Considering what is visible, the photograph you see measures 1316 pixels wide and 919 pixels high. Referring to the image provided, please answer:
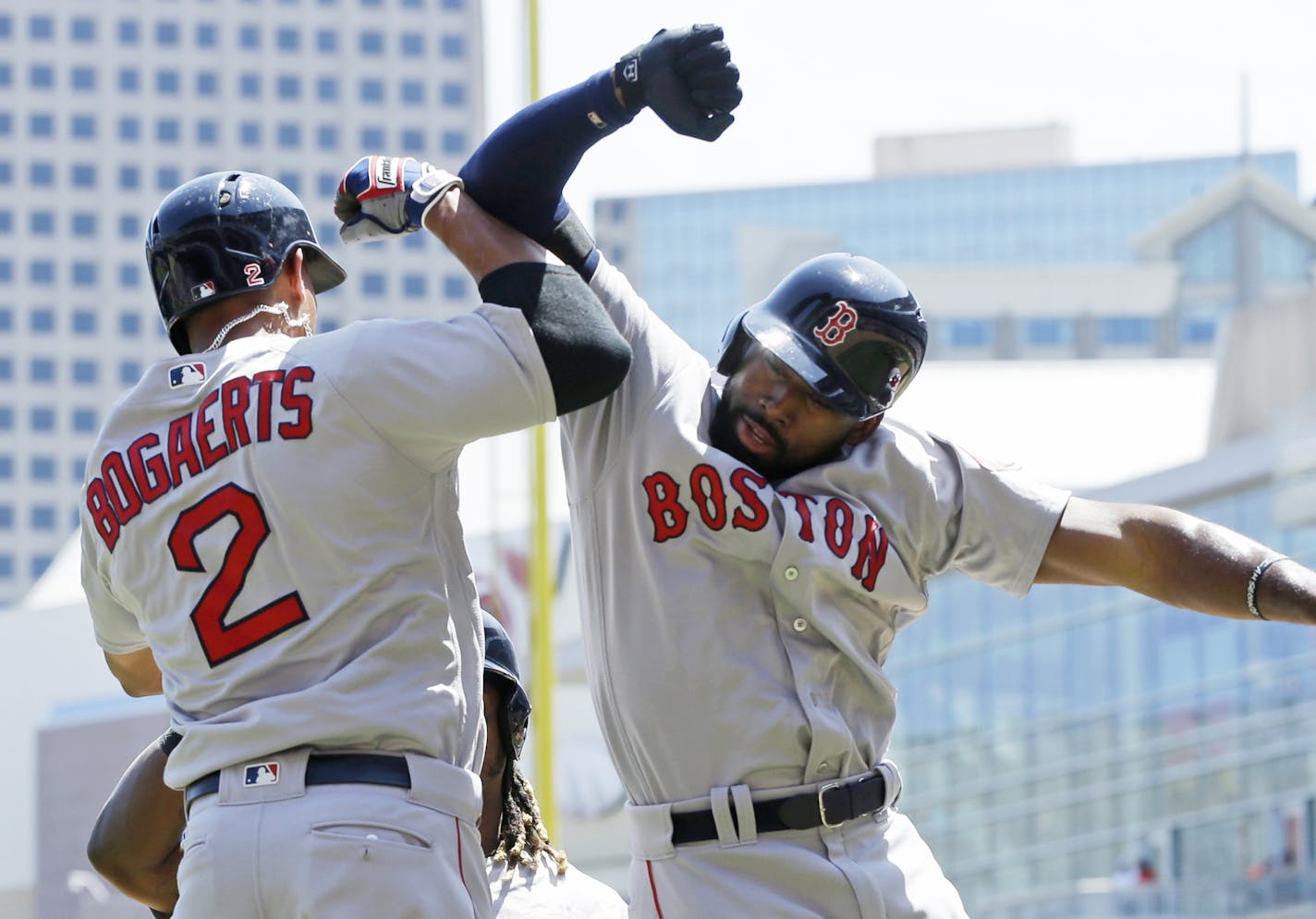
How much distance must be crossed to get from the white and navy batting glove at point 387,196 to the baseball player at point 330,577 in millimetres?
241

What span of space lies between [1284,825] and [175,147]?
90.1 metres

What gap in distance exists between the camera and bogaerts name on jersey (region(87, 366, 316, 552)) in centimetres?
330

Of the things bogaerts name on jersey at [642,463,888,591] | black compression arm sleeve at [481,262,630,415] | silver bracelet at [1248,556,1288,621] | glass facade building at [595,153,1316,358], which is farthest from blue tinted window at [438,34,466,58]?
black compression arm sleeve at [481,262,630,415]

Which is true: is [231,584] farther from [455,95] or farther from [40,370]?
[455,95]

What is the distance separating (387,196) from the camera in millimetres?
3703

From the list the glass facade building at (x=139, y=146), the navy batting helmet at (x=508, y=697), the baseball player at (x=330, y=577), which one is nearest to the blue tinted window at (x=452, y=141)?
the glass facade building at (x=139, y=146)

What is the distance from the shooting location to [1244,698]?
3222 centimetres

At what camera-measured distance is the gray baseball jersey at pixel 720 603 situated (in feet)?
12.3

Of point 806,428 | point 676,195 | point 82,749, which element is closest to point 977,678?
point 82,749

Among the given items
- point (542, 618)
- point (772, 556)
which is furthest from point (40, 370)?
point (772, 556)

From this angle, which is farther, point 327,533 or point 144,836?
point 144,836

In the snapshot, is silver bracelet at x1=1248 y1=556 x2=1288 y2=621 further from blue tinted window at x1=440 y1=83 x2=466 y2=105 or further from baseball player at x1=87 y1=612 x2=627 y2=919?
blue tinted window at x1=440 y1=83 x2=466 y2=105

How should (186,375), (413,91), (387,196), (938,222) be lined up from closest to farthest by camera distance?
(186,375) → (387,196) → (938,222) → (413,91)

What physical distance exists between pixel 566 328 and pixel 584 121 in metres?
0.52
